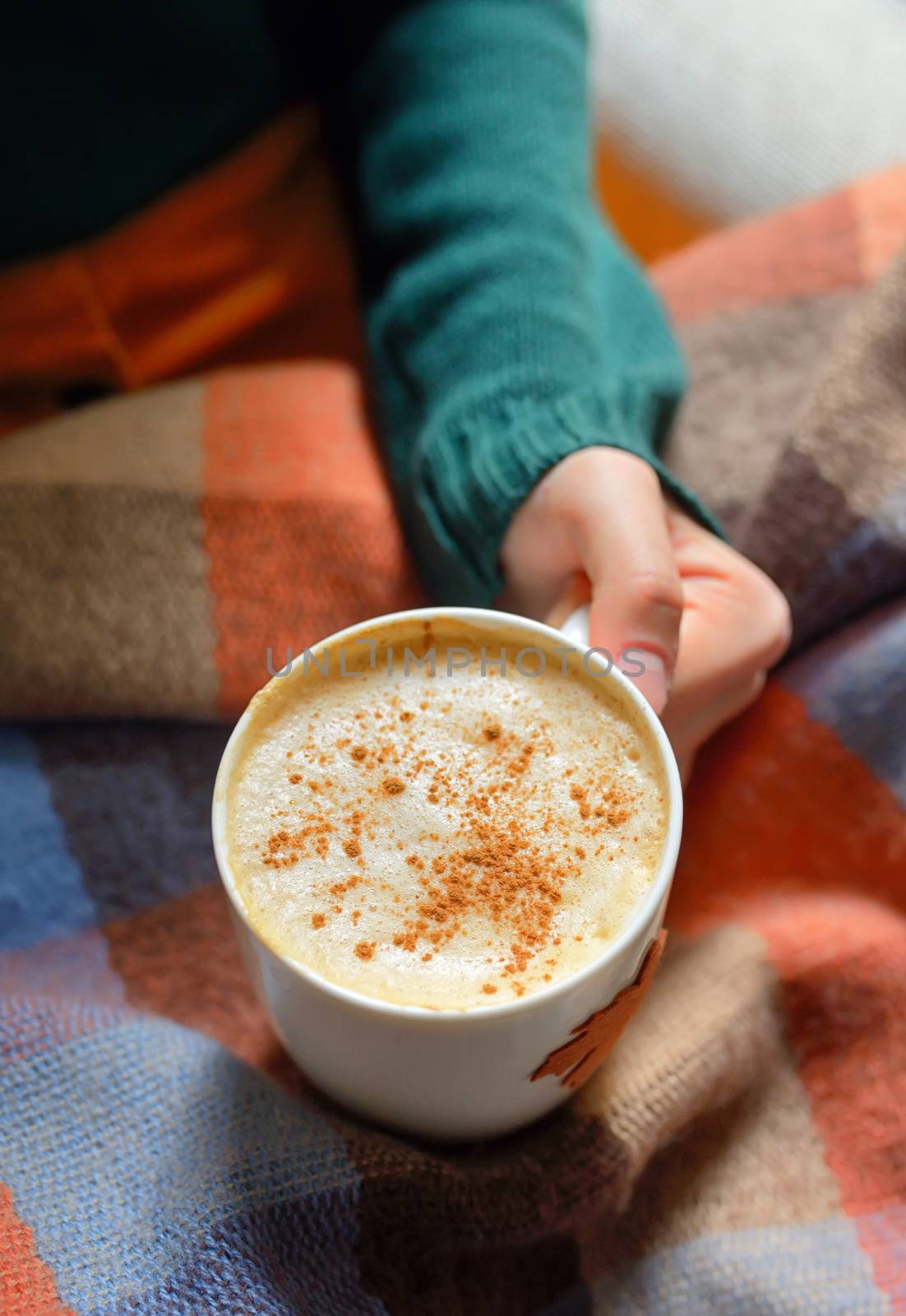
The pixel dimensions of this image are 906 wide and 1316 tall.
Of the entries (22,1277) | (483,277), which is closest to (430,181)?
(483,277)

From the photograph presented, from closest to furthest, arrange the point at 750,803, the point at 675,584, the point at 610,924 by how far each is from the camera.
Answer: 1. the point at 610,924
2. the point at 675,584
3. the point at 750,803

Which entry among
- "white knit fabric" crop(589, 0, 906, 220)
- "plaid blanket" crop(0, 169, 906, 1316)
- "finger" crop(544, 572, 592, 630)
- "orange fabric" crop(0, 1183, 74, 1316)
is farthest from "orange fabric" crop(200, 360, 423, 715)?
"white knit fabric" crop(589, 0, 906, 220)

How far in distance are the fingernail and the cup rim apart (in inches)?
1.3

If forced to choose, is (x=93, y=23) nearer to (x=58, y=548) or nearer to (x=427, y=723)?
(x=58, y=548)

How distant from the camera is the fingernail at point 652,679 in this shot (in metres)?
0.47

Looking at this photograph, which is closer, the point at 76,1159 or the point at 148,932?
the point at 76,1159

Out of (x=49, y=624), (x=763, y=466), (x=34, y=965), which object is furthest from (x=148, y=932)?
(x=763, y=466)

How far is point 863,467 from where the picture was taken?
0.65 m

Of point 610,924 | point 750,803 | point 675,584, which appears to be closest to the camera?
point 610,924

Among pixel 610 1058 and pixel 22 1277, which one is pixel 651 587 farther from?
pixel 22 1277

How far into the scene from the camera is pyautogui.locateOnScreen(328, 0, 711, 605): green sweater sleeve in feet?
2.04

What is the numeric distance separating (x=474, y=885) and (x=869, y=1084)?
0.85 ft

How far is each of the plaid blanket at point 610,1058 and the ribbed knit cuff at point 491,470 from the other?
0.12ft

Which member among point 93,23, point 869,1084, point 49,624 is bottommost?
point 869,1084
